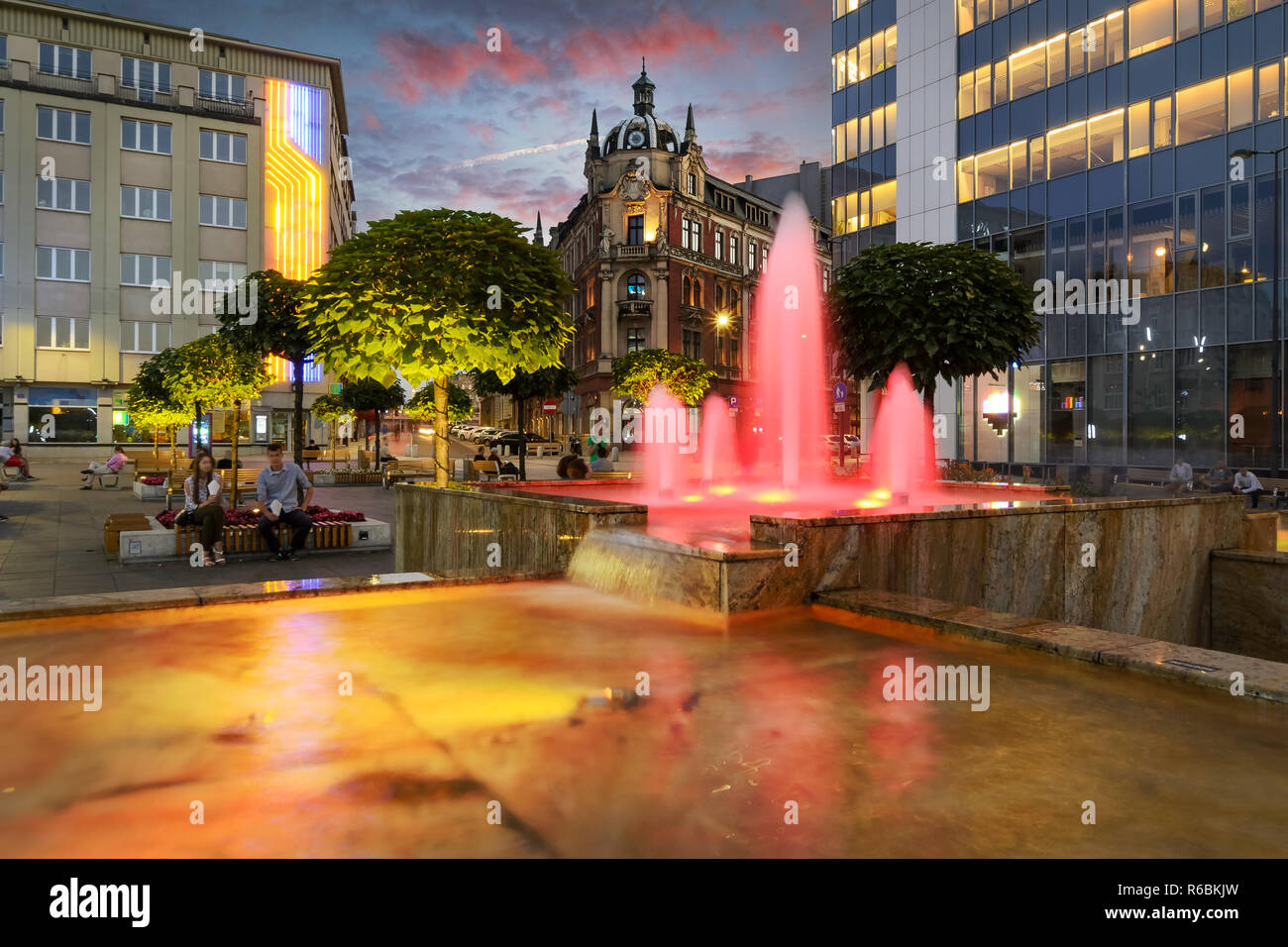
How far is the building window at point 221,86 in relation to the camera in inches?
2112

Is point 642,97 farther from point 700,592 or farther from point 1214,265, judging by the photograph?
point 700,592

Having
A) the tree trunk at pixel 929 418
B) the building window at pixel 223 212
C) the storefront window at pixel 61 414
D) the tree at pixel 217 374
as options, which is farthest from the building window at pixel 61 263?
the tree trunk at pixel 929 418

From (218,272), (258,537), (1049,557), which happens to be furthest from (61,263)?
(1049,557)

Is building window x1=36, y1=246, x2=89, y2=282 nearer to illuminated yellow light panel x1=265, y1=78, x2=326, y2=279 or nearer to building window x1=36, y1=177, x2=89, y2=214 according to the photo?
building window x1=36, y1=177, x2=89, y2=214

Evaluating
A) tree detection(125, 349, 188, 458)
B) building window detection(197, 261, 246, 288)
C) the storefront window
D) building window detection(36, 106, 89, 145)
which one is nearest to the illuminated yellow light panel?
building window detection(197, 261, 246, 288)

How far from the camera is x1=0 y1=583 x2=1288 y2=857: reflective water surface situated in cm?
267

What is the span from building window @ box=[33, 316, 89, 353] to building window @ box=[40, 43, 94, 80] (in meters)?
15.3

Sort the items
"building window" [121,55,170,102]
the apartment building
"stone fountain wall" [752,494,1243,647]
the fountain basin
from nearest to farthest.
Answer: the fountain basin < "stone fountain wall" [752,494,1243,647] < the apartment building < "building window" [121,55,170,102]

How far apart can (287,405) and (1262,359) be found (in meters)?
54.6

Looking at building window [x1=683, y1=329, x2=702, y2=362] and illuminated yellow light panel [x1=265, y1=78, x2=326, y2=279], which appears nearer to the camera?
illuminated yellow light panel [x1=265, y1=78, x2=326, y2=279]

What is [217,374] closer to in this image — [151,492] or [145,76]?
[151,492]

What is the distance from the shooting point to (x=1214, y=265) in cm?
2692

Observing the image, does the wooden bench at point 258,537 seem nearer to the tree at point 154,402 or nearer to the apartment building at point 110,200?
the tree at point 154,402
